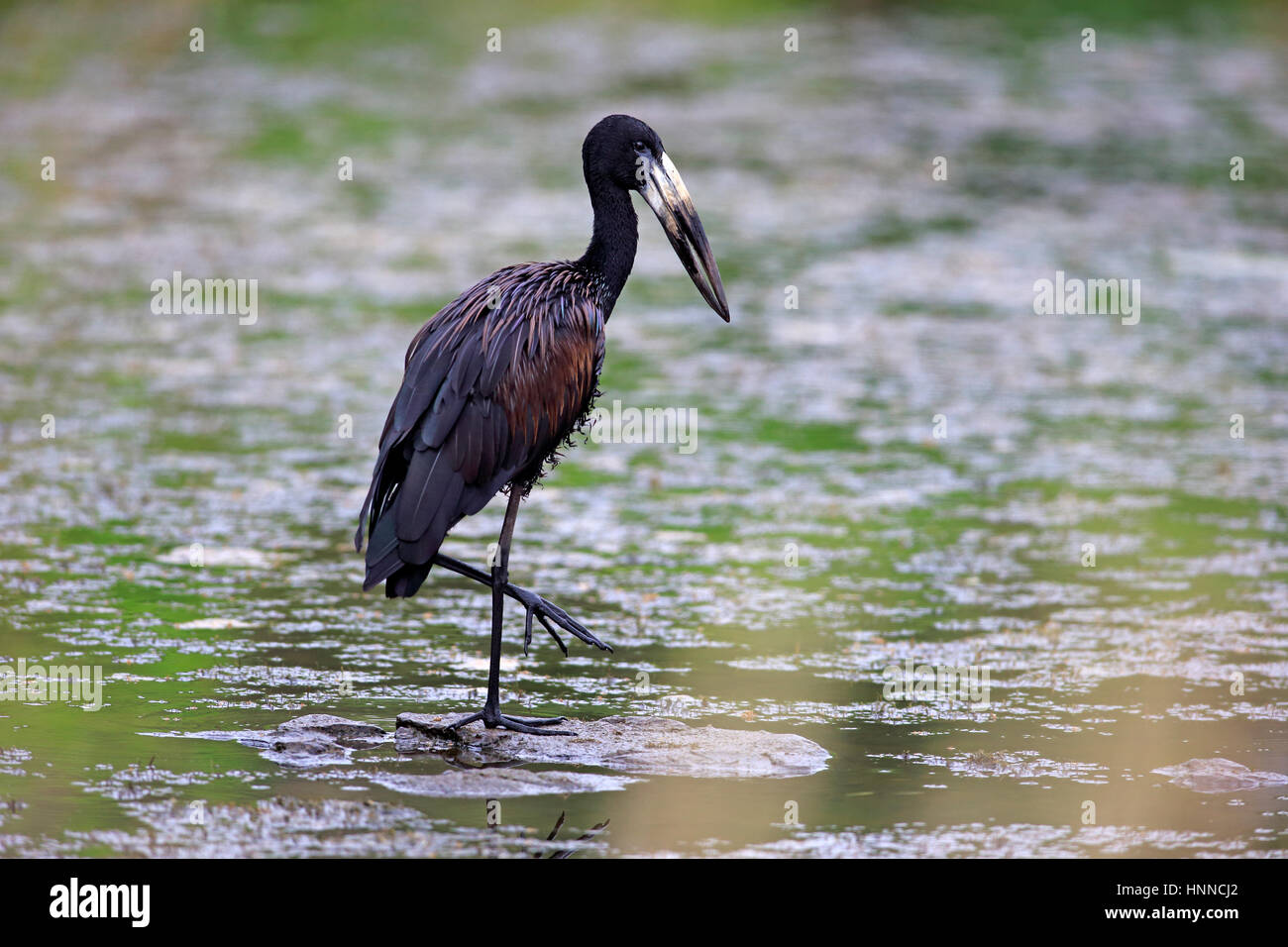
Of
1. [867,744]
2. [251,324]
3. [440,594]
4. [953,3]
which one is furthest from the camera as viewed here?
[953,3]

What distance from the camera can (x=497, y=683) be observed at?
7160 millimetres

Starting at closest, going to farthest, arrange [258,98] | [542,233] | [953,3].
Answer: [542,233] → [258,98] → [953,3]

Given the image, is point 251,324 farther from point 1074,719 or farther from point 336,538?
point 1074,719

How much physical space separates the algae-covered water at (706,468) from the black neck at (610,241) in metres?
1.70

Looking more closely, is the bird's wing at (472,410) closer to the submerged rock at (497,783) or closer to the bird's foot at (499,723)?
the bird's foot at (499,723)

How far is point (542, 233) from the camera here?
55.7 ft

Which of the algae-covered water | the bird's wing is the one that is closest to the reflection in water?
the algae-covered water

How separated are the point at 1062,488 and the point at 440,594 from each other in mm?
3978

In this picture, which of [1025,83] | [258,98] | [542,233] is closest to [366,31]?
[258,98]

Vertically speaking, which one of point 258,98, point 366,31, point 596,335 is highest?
point 366,31
